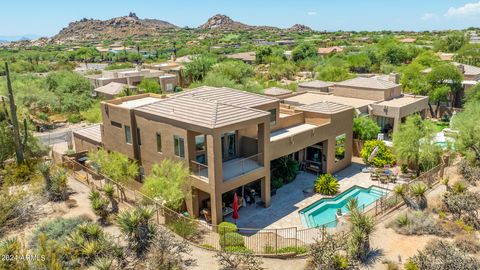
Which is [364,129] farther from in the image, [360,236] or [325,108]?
[360,236]

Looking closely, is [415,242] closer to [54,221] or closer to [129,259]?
[129,259]

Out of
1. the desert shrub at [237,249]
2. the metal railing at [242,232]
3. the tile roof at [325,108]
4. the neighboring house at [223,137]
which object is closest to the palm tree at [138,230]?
the metal railing at [242,232]

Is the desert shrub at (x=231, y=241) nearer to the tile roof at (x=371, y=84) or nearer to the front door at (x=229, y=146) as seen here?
the front door at (x=229, y=146)

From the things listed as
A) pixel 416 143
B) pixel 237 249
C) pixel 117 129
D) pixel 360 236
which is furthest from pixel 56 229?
pixel 416 143

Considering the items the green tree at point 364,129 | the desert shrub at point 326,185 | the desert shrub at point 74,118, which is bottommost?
the desert shrub at point 326,185

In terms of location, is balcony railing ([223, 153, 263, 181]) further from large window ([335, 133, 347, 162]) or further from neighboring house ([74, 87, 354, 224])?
large window ([335, 133, 347, 162])

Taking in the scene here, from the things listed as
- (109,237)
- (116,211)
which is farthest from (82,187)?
(109,237)

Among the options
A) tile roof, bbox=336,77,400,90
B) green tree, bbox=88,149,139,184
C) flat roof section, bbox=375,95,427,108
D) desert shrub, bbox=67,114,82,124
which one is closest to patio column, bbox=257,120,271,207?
green tree, bbox=88,149,139,184
